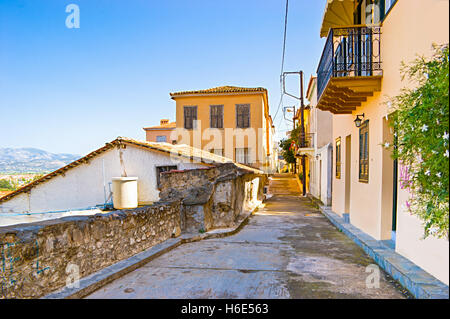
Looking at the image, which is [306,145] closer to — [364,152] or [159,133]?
[364,152]

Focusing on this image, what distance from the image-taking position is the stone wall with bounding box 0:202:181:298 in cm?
352

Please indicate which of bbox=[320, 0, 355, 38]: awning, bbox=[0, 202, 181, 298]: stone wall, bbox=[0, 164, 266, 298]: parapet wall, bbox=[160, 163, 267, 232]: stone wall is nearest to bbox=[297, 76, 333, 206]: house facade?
bbox=[320, 0, 355, 38]: awning

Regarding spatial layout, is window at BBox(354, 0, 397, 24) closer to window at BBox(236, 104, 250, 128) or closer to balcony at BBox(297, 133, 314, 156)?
balcony at BBox(297, 133, 314, 156)

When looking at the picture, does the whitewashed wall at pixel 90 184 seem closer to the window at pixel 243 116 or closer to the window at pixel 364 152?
the window at pixel 243 116

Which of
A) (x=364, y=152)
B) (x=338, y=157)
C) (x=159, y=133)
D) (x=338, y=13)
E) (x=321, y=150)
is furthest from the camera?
(x=159, y=133)

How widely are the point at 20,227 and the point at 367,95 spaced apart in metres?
6.94

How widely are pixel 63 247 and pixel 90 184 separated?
44.5 ft

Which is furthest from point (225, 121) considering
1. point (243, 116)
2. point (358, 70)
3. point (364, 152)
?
point (358, 70)

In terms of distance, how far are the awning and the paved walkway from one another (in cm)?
627

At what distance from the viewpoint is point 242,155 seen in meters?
23.0

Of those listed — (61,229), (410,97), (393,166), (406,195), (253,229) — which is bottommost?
(253,229)
